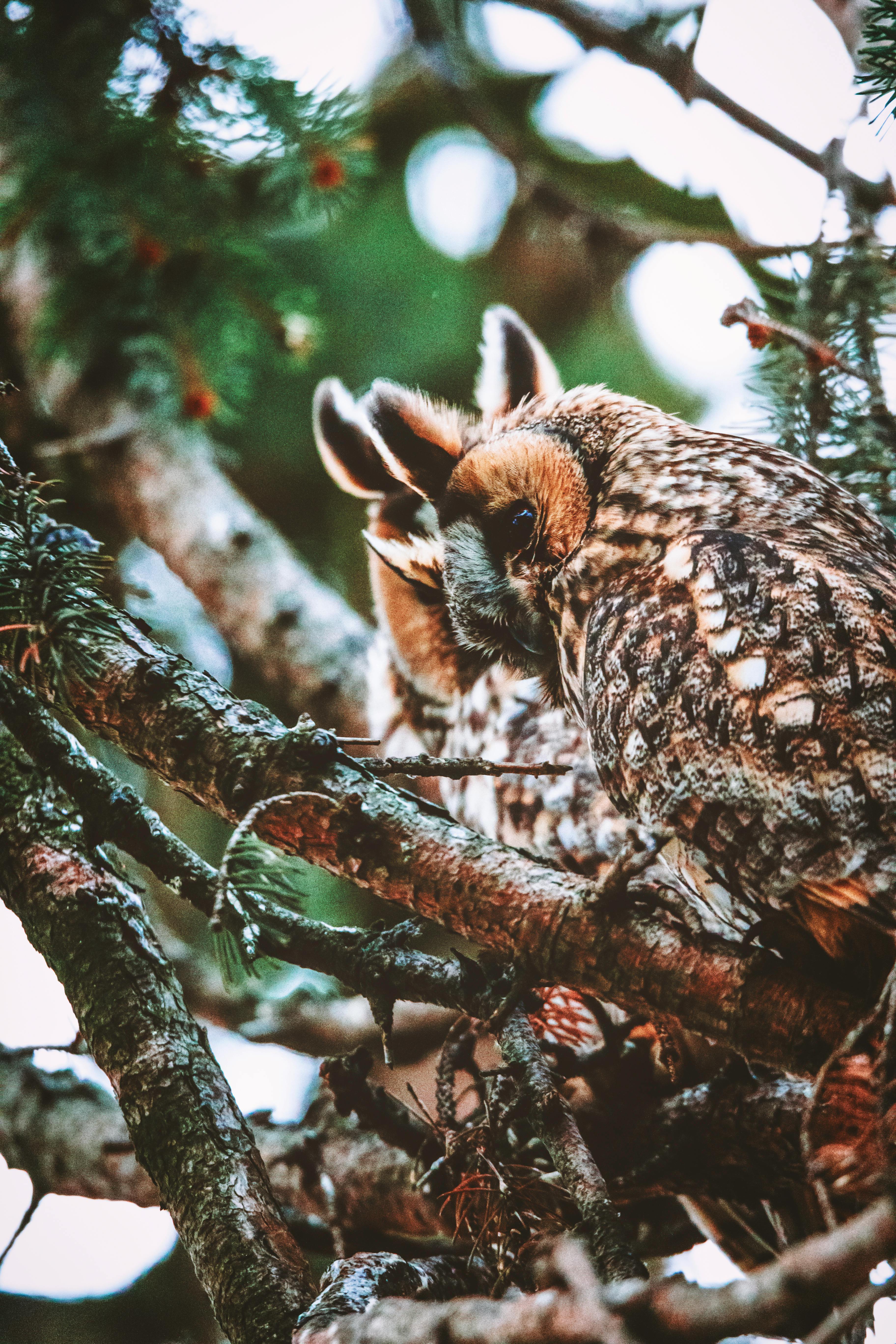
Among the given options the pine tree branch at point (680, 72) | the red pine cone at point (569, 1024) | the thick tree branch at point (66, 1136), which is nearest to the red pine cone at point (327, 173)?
the pine tree branch at point (680, 72)

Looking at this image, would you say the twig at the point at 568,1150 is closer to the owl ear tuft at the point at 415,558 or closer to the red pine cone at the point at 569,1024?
the red pine cone at the point at 569,1024

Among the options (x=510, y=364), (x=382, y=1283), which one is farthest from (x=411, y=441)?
(x=382, y=1283)

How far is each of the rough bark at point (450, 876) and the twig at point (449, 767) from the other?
34 mm

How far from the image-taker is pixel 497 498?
1642 mm

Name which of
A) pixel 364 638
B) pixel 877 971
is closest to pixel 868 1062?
pixel 877 971

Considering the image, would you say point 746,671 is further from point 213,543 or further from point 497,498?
point 213,543

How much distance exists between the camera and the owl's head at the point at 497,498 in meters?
1.61

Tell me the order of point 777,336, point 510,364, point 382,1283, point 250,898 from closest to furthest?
point 382,1283 < point 250,898 < point 777,336 < point 510,364

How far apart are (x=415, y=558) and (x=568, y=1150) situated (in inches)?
51.4

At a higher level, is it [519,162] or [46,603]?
[519,162]

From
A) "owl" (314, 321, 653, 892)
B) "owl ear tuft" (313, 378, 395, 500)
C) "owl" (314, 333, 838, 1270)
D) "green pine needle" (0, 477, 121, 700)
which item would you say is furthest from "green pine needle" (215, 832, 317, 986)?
"owl ear tuft" (313, 378, 395, 500)

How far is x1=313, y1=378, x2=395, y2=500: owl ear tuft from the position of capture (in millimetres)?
2482

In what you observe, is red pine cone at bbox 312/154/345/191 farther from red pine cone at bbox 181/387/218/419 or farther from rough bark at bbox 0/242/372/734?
rough bark at bbox 0/242/372/734

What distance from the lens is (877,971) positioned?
1141mm
